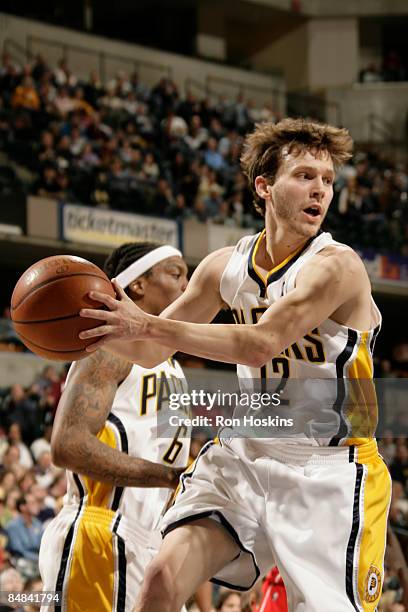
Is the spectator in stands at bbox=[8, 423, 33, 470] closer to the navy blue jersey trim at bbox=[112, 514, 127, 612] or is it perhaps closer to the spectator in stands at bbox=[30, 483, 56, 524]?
the spectator in stands at bbox=[30, 483, 56, 524]

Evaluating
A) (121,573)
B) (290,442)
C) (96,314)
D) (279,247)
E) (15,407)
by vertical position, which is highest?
(279,247)

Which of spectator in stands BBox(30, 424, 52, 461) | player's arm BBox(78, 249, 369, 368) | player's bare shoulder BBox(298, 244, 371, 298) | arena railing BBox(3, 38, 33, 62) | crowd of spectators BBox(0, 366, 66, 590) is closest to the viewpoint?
player's arm BBox(78, 249, 369, 368)

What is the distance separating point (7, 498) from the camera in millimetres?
8211

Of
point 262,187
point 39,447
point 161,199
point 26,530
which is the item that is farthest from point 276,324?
point 161,199

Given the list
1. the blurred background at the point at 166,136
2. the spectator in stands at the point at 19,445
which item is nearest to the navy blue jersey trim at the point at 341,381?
the blurred background at the point at 166,136

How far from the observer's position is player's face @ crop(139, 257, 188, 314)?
427cm

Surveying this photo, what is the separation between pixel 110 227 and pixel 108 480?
1130cm

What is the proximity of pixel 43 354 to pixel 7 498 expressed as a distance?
5.70 m

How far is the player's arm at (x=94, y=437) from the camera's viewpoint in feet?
11.8

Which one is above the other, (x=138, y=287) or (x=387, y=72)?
(x=387, y=72)

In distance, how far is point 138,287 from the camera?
14.0ft

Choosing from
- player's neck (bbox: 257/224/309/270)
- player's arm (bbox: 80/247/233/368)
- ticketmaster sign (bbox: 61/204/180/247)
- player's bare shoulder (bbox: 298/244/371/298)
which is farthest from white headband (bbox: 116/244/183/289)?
ticketmaster sign (bbox: 61/204/180/247)

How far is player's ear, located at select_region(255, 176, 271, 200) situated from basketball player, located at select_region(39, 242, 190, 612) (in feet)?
3.01

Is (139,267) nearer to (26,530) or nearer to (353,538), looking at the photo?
(353,538)
